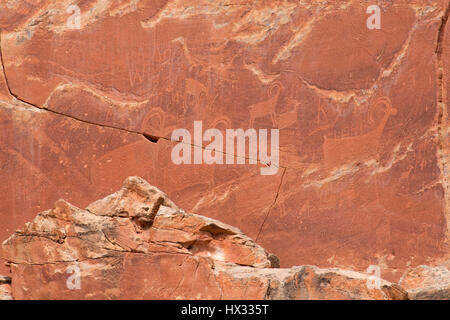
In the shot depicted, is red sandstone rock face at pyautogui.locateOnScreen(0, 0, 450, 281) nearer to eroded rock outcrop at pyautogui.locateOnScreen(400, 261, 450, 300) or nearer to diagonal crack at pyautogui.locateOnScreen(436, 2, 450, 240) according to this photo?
diagonal crack at pyautogui.locateOnScreen(436, 2, 450, 240)

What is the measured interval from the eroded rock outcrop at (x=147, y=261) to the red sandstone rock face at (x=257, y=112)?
1697mm

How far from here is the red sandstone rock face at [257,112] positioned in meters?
7.67

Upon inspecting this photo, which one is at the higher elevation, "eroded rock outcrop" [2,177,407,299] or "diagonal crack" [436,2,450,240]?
"diagonal crack" [436,2,450,240]

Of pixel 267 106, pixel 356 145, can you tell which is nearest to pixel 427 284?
pixel 356 145

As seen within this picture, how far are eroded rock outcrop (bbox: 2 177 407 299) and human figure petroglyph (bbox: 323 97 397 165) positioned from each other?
72.7 inches

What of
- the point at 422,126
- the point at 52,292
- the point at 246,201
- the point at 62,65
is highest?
the point at 62,65

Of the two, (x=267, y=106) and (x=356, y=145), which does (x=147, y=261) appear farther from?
(x=356, y=145)

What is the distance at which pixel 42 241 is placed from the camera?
609cm

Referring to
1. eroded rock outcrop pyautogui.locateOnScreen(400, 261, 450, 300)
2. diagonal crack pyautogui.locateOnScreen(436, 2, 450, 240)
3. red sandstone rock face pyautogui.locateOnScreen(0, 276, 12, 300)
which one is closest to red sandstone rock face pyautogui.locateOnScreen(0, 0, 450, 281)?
diagonal crack pyautogui.locateOnScreen(436, 2, 450, 240)

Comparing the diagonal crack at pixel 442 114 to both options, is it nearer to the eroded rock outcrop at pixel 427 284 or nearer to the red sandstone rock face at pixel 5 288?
→ the eroded rock outcrop at pixel 427 284

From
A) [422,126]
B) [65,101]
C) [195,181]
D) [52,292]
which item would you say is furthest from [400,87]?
[52,292]

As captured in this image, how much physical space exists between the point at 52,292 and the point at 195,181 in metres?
2.17

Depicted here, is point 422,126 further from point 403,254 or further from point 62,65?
point 62,65

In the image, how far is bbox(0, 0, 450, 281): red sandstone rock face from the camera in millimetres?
7672
